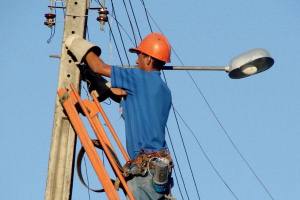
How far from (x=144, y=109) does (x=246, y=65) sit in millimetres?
1269

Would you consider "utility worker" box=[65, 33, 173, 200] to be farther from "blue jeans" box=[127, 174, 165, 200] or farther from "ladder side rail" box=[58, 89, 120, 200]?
"ladder side rail" box=[58, 89, 120, 200]

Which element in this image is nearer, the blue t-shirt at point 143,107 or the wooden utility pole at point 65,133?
the blue t-shirt at point 143,107

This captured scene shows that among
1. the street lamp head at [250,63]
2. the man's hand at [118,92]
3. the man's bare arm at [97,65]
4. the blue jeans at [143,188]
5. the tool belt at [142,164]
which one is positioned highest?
the street lamp head at [250,63]

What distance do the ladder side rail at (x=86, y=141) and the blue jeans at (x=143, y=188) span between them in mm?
145

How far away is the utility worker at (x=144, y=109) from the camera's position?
22.6 feet


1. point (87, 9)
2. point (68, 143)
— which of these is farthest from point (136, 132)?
point (87, 9)

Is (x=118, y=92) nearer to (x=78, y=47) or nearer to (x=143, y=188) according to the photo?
(x=78, y=47)

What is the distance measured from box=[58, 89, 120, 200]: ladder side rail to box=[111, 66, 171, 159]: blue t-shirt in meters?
0.27

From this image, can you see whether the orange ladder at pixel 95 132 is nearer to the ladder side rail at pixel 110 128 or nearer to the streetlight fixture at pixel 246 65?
the ladder side rail at pixel 110 128

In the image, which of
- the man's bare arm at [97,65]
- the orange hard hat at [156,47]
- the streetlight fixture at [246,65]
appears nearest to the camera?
the man's bare arm at [97,65]

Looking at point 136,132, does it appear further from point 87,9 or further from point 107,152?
point 87,9

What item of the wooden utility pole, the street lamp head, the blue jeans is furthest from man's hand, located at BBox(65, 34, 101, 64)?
the street lamp head

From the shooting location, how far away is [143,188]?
6863 mm

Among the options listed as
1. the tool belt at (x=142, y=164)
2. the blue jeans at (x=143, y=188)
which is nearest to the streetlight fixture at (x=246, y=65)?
the tool belt at (x=142, y=164)
